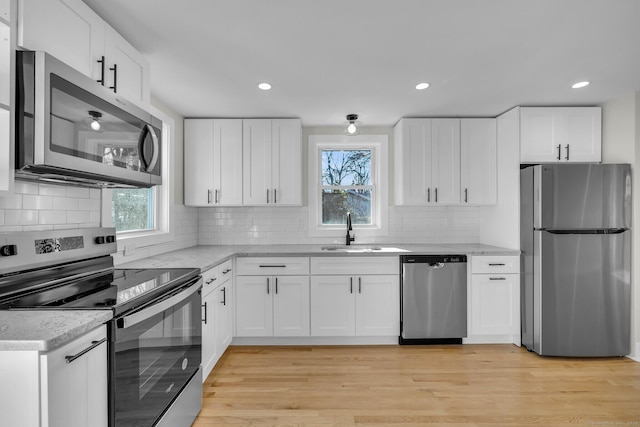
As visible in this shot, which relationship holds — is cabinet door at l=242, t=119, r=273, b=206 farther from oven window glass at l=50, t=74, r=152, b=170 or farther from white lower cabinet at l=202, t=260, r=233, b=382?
oven window glass at l=50, t=74, r=152, b=170

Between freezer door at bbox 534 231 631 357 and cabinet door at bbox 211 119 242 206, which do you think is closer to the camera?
freezer door at bbox 534 231 631 357

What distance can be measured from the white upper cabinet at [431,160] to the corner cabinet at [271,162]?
45.5 inches

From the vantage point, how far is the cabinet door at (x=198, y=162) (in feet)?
12.6

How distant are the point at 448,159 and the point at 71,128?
3387 mm

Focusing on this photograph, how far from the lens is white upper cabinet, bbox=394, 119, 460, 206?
3859 millimetres

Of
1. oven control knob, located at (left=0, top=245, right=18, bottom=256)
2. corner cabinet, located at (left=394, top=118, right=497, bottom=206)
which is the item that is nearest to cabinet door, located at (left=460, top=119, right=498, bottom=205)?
corner cabinet, located at (left=394, top=118, right=497, bottom=206)

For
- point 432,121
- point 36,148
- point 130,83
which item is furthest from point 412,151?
point 36,148

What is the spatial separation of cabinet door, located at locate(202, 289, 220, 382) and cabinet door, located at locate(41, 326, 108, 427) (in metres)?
1.29

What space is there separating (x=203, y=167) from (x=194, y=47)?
5.68 feet

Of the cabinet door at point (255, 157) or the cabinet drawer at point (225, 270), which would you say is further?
the cabinet door at point (255, 157)

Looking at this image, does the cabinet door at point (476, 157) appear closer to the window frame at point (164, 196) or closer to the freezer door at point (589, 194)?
the freezer door at point (589, 194)

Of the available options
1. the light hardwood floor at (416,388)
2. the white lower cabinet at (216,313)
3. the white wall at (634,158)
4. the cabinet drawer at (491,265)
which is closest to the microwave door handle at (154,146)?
the white lower cabinet at (216,313)

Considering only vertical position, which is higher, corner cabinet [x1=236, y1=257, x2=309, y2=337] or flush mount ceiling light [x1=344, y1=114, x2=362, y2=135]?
flush mount ceiling light [x1=344, y1=114, x2=362, y2=135]

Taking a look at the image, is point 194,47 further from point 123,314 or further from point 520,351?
point 520,351
